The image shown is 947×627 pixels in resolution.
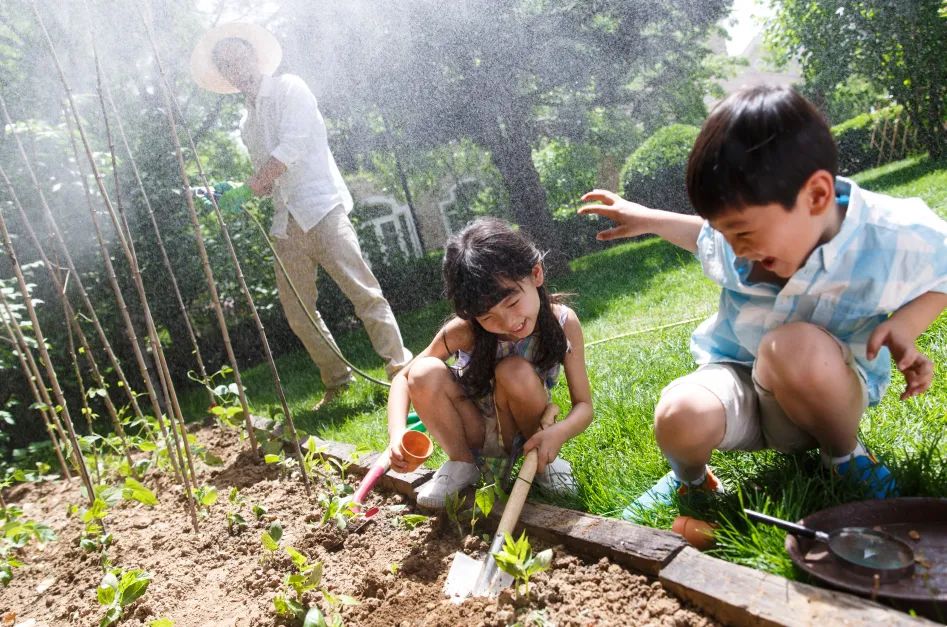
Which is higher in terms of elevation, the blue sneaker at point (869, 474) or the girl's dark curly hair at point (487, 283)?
the girl's dark curly hair at point (487, 283)

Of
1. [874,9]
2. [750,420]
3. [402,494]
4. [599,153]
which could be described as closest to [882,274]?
[750,420]

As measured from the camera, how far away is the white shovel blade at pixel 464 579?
149 centimetres

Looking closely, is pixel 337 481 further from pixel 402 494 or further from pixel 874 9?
pixel 874 9

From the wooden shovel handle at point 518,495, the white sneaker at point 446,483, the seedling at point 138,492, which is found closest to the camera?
the wooden shovel handle at point 518,495

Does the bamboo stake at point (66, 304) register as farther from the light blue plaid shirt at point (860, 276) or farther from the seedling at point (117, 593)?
the light blue plaid shirt at point (860, 276)

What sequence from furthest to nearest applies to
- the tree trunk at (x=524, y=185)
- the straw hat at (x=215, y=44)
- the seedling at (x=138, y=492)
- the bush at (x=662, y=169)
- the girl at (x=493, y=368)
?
the bush at (x=662, y=169)
the tree trunk at (x=524, y=185)
the straw hat at (x=215, y=44)
the seedling at (x=138, y=492)
the girl at (x=493, y=368)

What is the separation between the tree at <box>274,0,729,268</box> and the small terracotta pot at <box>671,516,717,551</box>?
643 centimetres

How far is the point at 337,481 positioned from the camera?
2412mm

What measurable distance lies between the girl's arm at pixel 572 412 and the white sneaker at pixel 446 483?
10.4 inches

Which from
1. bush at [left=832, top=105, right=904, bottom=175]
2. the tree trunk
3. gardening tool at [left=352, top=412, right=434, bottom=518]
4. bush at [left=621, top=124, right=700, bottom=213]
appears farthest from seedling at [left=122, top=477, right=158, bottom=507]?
bush at [left=832, top=105, right=904, bottom=175]

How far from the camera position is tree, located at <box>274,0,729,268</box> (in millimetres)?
7094

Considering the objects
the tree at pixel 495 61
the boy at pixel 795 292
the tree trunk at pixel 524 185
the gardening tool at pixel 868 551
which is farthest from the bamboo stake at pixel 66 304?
the tree trunk at pixel 524 185

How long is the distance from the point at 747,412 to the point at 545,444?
1.63 ft

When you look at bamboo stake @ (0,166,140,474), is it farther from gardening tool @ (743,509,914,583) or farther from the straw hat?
gardening tool @ (743,509,914,583)
